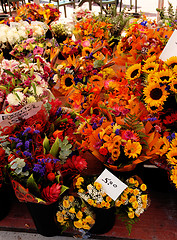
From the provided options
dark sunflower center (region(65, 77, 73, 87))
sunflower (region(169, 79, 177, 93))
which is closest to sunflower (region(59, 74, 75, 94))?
dark sunflower center (region(65, 77, 73, 87))

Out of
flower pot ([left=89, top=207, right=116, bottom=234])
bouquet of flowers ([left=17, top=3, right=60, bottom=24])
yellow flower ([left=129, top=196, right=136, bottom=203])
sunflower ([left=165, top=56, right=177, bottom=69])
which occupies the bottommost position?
flower pot ([left=89, top=207, right=116, bottom=234])

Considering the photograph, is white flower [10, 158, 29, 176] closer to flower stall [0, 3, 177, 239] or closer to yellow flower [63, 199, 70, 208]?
flower stall [0, 3, 177, 239]

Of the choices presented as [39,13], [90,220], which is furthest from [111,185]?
[39,13]

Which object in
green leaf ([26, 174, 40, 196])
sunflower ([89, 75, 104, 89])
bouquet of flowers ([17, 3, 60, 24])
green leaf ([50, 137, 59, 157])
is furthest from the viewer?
bouquet of flowers ([17, 3, 60, 24])

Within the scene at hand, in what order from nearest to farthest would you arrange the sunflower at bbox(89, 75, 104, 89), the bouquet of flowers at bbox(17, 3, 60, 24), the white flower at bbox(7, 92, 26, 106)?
the white flower at bbox(7, 92, 26, 106) → the sunflower at bbox(89, 75, 104, 89) → the bouquet of flowers at bbox(17, 3, 60, 24)

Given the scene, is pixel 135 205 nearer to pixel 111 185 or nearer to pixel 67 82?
pixel 111 185

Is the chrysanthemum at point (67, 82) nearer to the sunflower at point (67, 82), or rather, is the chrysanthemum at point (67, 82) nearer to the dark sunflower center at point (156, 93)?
the sunflower at point (67, 82)

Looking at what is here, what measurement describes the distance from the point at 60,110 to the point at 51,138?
0.21 m

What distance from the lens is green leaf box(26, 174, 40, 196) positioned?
886mm

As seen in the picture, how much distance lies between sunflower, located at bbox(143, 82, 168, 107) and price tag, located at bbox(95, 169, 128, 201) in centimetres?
41

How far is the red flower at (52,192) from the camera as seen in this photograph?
890 mm

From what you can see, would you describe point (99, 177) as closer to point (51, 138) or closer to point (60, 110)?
point (51, 138)

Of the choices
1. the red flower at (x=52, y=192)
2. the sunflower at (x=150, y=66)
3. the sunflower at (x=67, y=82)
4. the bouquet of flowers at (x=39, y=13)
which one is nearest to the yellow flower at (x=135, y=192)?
the red flower at (x=52, y=192)

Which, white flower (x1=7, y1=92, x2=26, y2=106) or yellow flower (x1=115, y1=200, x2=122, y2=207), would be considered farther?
white flower (x1=7, y1=92, x2=26, y2=106)
